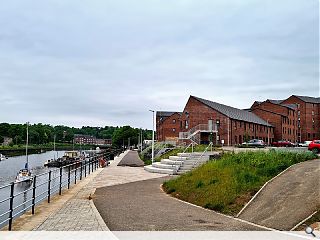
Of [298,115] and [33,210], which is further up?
[298,115]

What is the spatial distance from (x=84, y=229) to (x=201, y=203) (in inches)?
186

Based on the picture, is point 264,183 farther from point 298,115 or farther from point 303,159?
point 298,115

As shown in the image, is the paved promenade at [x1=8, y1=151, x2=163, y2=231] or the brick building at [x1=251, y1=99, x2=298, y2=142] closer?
the paved promenade at [x1=8, y1=151, x2=163, y2=231]

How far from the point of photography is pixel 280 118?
3105 inches

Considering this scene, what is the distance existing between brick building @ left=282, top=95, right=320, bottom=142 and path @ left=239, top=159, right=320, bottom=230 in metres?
87.1

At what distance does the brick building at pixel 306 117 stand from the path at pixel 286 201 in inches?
3427

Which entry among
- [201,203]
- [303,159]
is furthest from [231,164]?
[201,203]

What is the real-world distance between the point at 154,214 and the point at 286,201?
363cm

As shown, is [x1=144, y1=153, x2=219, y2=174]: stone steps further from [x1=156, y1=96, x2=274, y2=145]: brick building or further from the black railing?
[x1=156, y1=96, x2=274, y2=145]: brick building

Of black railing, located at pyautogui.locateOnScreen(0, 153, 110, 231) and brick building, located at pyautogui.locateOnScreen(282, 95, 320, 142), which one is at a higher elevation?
brick building, located at pyautogui.locateOnScreen(282, 95, 320, 142)

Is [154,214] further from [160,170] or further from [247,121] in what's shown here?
[247,121]

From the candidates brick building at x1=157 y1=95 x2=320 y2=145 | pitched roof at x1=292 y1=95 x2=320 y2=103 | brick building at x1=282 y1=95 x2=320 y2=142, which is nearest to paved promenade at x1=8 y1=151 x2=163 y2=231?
brick building at x1=157 y1=95 x2=320 y2=145

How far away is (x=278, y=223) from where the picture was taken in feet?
27.9

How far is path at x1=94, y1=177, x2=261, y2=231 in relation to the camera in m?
8.45
